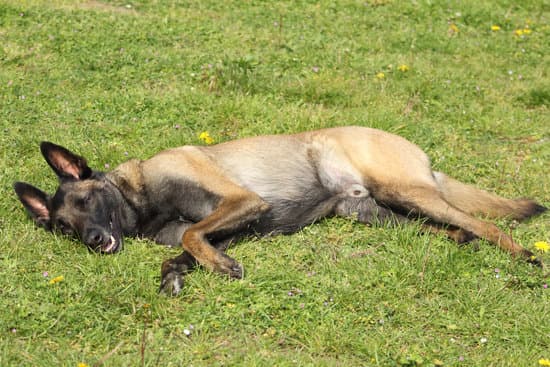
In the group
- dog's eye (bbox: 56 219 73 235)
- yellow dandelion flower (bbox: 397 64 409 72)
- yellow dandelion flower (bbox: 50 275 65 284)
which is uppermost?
yellow dandelion flower (bbox: 397 64 409 72)

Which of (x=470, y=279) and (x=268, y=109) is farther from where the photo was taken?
(x=268, y=109)

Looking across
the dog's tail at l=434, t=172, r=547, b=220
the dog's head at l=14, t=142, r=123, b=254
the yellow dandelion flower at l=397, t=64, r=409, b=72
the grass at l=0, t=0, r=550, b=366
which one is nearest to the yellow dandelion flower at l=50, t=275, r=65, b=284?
the grass at l=0, t=0, r=550, b=366

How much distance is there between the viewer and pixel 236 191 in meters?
5.49

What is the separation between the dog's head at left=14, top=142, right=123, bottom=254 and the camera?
208 inches

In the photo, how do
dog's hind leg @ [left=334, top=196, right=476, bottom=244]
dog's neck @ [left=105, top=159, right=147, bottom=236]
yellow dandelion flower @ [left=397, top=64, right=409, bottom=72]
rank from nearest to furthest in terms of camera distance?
dog's neck @ [left=105, top=159, right=147, bottom=236], dog's hind leg @ [left=334, top=196, right=476, bottom=244], yellow dandelion flower @ [left=397, top=64, right=409, bottom=72]

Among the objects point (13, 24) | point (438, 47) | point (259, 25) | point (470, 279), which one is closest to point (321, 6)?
point (259, 25)

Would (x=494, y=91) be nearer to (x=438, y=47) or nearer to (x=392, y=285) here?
(x=438, y=47)

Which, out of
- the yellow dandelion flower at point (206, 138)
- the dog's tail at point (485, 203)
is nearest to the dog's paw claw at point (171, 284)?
the yellow dandelion flower at point (206, 138)

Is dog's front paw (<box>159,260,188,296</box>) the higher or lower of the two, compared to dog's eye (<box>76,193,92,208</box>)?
lower

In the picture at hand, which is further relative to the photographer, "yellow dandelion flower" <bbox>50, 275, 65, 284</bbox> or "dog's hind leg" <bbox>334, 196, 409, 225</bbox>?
"dog's hind leg" <bbox>334, 196, 409, 225</bbox>

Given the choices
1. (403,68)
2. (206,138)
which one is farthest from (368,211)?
(403,68)

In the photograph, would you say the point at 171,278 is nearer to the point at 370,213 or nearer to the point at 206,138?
the point at 370,213

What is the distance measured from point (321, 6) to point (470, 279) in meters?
6.74

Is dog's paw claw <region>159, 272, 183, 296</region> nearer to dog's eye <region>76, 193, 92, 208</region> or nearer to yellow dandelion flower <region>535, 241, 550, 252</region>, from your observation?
→ dog's eye <region>76, 193, 92, 208</region>
